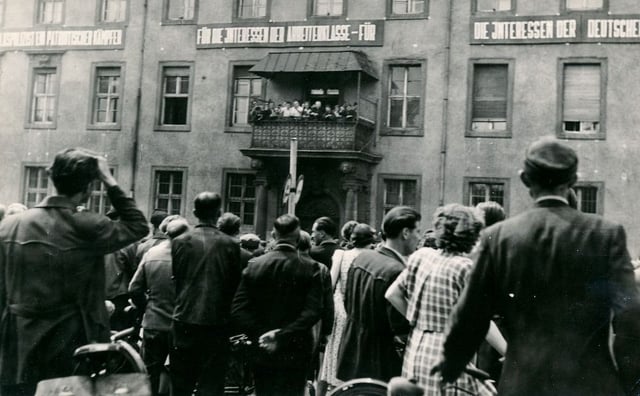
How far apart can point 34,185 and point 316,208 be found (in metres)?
10.6

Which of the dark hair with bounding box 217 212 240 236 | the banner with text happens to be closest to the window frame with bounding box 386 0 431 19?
the banner with text

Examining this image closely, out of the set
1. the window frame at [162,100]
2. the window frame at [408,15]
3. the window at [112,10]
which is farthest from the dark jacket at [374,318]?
the window at [112,10]

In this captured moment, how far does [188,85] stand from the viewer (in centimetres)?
2400

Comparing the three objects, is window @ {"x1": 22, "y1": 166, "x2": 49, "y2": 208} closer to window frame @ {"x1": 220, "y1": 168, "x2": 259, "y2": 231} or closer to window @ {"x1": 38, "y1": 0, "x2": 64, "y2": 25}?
window @ {"x1": 38, "y1": 0, "x2": 64, "y2": 25}

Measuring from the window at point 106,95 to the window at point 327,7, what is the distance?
739cm

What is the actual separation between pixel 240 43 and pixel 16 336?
67.4 feet

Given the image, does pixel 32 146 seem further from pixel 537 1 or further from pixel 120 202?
pixel 120 202

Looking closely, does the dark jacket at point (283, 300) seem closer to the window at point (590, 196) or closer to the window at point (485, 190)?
the window at point (485, 190)

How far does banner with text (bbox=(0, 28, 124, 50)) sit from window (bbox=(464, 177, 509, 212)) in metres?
13.0

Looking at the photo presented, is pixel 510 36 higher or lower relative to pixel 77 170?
higher

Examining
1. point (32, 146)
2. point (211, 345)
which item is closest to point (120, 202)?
point (211, 345)

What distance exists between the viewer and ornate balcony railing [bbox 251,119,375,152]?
20656 millimetres

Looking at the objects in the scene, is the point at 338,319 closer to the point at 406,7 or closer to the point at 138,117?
the point at 406,7

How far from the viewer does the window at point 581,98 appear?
20.4m
